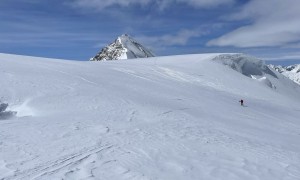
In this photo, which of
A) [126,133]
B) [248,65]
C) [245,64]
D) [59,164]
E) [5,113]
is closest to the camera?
[59,164]

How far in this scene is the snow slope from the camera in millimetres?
9945

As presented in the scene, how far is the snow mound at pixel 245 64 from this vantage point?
173ft

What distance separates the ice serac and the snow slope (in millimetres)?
136070

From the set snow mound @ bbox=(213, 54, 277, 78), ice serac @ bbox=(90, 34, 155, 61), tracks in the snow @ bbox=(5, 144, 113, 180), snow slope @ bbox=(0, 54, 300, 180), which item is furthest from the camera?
ice serac @ bbox=(90, 34, 155, 61)

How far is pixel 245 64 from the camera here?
55.8 m

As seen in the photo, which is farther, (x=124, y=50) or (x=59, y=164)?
(x=124, y=50)

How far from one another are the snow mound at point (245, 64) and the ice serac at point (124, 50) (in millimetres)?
103452

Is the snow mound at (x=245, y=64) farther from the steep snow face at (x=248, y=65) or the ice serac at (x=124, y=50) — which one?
the ice serac at (x=124, y=50)

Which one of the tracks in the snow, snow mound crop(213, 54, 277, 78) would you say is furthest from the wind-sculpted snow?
snow mound crop(213, 54, 277, 78)

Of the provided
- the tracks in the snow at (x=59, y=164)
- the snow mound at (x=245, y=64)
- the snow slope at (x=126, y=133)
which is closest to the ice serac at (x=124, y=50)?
the snow mound at (x=245, y=64)

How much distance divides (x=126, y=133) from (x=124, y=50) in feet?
501

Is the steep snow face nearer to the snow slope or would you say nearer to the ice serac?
the snow slope

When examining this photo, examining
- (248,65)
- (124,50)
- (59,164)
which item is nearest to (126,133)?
(59,164)

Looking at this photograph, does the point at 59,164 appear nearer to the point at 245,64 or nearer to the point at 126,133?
the point at 126,133
